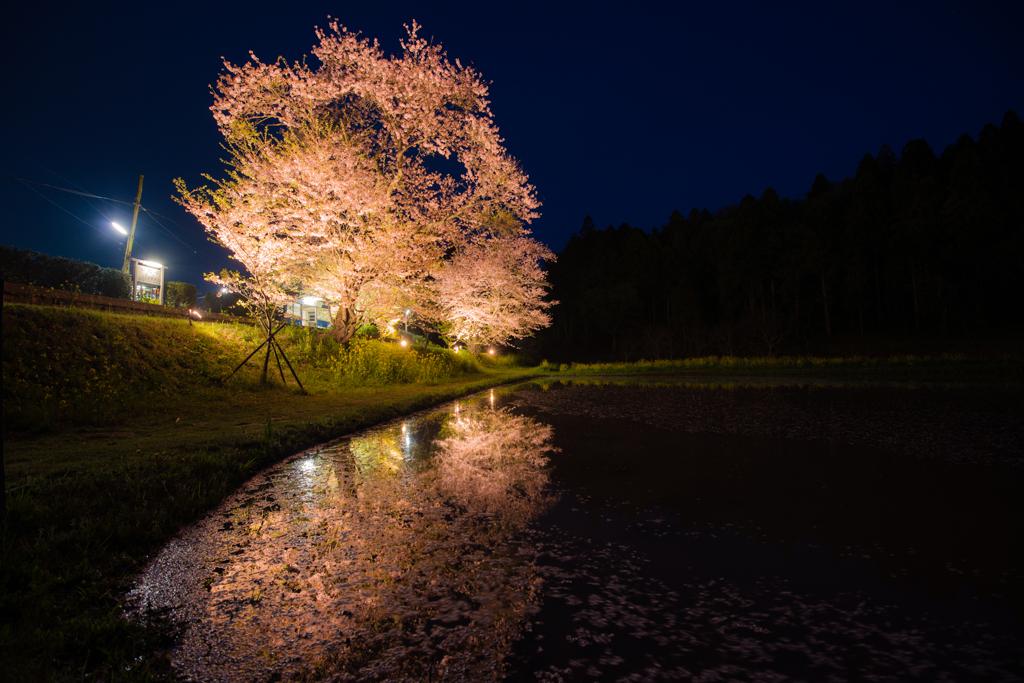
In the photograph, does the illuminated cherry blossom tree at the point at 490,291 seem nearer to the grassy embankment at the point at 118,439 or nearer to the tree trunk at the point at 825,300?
the grassy embankment at the point at 118,439

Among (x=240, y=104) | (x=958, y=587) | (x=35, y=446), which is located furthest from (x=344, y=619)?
(x=240, y=104)

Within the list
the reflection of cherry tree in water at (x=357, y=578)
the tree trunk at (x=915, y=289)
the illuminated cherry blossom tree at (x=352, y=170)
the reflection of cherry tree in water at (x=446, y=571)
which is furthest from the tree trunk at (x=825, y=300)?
the reflection of cherry tree in water at (x=357, y=578)

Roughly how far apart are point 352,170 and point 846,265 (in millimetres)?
46838

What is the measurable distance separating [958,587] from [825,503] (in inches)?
59.2

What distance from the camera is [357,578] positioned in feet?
9.34

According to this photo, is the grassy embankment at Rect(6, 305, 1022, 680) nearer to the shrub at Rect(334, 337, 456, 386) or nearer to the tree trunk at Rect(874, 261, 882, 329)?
the shrub at Rect(334, 337, 456, 386)

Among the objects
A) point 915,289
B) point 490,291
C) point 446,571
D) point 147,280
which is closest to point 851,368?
point 490,291

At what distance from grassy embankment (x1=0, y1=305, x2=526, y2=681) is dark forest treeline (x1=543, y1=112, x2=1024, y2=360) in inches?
1191

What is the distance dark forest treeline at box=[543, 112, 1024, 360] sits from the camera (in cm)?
3641

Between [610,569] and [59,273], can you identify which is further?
[59,273]

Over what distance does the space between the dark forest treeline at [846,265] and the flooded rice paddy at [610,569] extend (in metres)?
30.8

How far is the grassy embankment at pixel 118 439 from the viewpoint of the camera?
2.31 m

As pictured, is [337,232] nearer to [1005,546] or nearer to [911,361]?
[1005,546]

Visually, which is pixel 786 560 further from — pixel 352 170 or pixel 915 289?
pixel 915 289
